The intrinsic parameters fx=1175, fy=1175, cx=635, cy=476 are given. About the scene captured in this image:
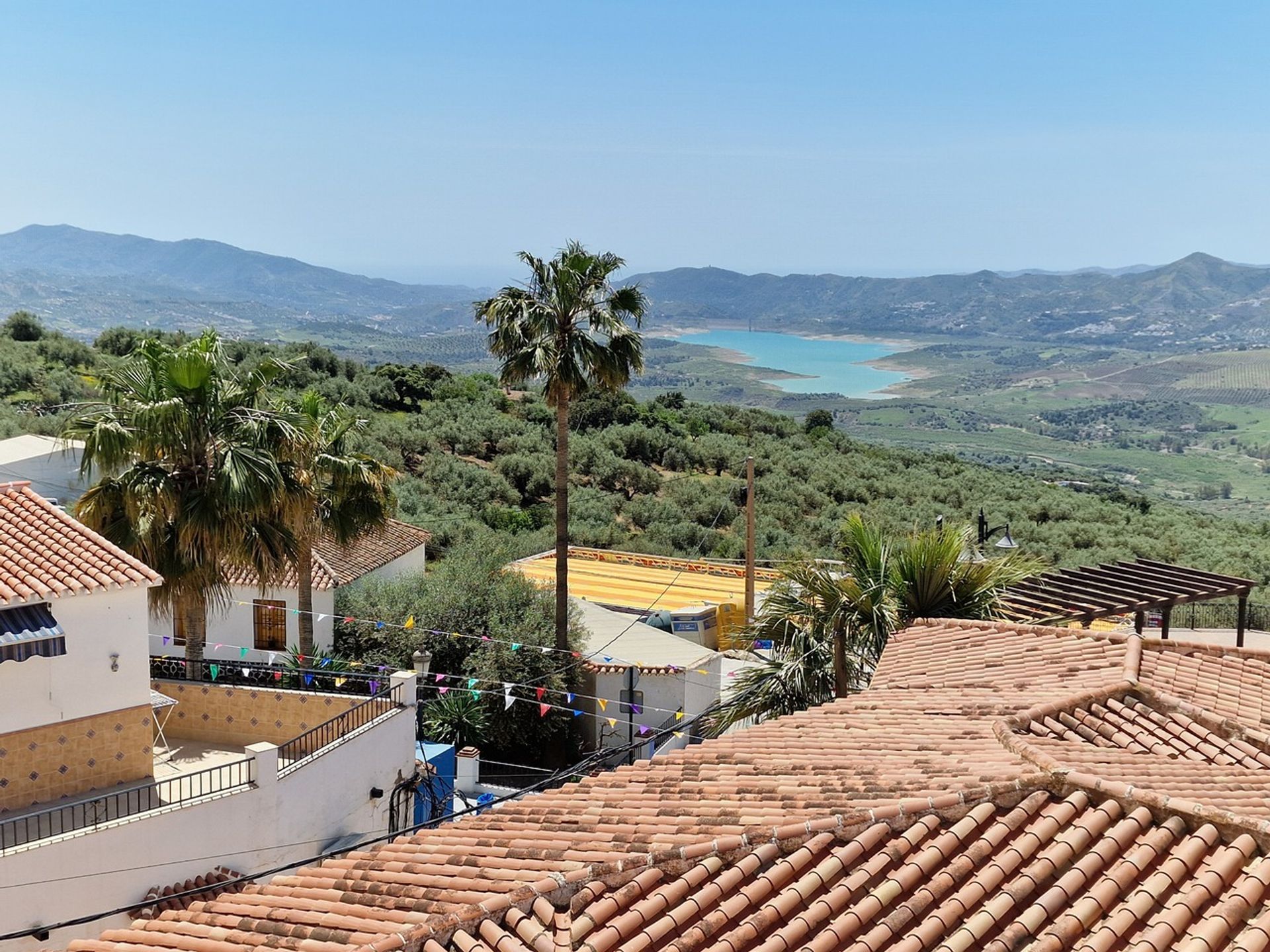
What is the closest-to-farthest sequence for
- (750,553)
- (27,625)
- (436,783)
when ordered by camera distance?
1. (27,625)
2. (436,783)
3. (750,553)

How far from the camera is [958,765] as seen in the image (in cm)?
841

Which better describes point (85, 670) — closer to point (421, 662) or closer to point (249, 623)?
point (421, 662)

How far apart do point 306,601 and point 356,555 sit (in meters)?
4.91

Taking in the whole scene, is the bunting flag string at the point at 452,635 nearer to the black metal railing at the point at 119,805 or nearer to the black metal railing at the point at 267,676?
the black metal railing at the point at 267,676

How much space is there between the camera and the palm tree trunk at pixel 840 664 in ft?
48.3

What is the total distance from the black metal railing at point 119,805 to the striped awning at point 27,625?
1871mm

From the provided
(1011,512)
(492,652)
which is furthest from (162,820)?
(1011,512)

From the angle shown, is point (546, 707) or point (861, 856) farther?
point (546, 707)

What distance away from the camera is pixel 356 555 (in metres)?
25.3

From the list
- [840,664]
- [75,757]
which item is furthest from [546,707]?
[75,757]

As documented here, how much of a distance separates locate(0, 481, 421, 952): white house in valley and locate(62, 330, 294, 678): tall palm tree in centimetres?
104

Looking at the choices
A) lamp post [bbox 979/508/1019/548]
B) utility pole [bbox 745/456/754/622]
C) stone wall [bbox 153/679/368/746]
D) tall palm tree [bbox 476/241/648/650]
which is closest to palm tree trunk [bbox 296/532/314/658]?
stone wall [bbox 153/679/368/746]

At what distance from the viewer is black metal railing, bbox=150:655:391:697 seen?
17.3 m

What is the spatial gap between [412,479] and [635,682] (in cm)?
2305
